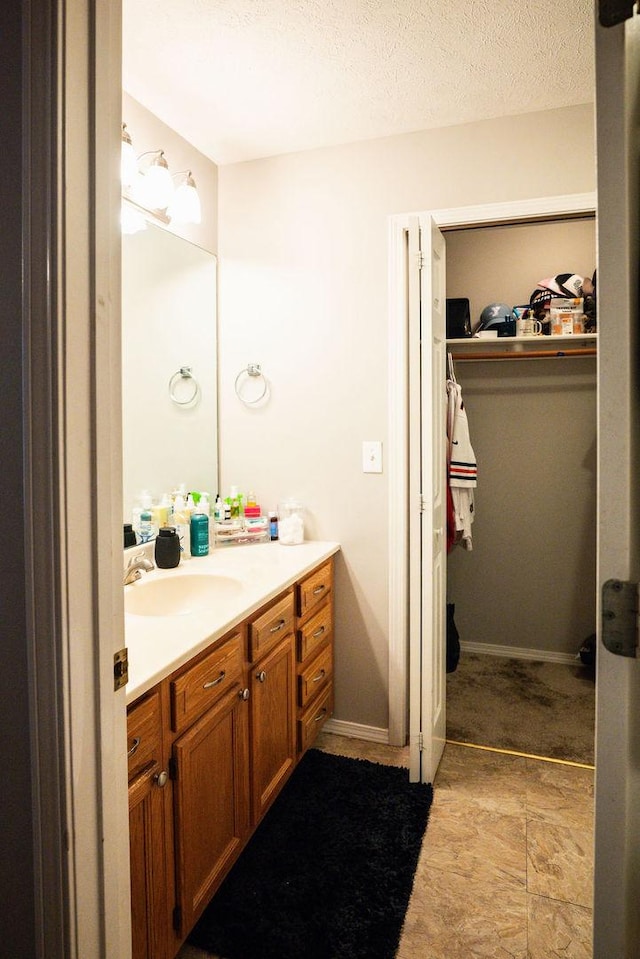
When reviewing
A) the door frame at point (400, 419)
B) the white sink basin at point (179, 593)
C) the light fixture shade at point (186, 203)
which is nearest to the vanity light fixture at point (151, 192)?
the light fixture shade at point (186, 203)

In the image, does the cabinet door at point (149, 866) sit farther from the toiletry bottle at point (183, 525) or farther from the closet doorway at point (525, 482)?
the closet doorway at point (525, 482)

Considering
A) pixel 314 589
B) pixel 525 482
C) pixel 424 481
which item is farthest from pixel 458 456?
pixel 314 589

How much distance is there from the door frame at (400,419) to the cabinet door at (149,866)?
1.24m

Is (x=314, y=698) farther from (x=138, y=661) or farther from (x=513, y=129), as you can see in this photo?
(x=513, y=129)

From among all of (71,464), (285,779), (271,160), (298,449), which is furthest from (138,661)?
(271,160)

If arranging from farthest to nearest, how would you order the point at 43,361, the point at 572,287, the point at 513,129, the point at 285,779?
the point at 572,287 → the point at 513,129 → the point at 285,779 → the point at 43,361

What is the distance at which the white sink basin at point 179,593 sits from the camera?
190 centimetres

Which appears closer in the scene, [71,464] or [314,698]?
[71,464]

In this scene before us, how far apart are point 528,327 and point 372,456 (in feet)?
4.10

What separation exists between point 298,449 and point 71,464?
1890 millimetres

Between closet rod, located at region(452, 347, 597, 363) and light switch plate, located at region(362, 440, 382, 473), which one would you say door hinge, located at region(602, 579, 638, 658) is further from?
closet rod, located at region(452, 347, 597, 363)

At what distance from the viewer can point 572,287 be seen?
9.89ft

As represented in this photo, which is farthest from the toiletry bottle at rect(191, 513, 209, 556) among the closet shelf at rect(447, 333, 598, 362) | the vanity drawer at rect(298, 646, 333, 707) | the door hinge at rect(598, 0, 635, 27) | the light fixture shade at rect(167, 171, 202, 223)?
the door hinge at rect(598, 0, 635, 27)

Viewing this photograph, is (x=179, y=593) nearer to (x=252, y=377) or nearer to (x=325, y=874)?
(x=325, y=874)
